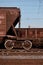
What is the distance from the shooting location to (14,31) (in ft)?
61.7

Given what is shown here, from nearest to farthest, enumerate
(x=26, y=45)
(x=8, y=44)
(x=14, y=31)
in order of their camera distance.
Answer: (x=8, y=44), (x=26, y=45), (x=14, y=31)

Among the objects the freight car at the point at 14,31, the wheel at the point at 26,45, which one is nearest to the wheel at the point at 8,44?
the freight car at the point at 14,31

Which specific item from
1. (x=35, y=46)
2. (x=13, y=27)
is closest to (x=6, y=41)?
(x=13, y=27)

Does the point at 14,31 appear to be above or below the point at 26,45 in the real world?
above

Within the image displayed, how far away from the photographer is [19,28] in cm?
Answer: 1917

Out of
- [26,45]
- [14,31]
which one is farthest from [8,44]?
[14,31]

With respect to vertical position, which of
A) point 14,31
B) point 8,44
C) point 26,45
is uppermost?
point 14,31

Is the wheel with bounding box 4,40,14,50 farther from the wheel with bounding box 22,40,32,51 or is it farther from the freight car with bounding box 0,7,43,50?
the wheel with bounding box 22,40,32,51

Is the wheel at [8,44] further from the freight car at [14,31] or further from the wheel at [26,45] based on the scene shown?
the wheel at [26,45]

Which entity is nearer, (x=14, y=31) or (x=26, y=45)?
(x=26, y=45)

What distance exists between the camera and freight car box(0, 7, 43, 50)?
18203mm

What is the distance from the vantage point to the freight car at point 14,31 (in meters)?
18.2

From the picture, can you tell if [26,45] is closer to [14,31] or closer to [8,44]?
[8,44]

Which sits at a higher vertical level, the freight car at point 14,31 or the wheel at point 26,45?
the freight car at point 14,31
